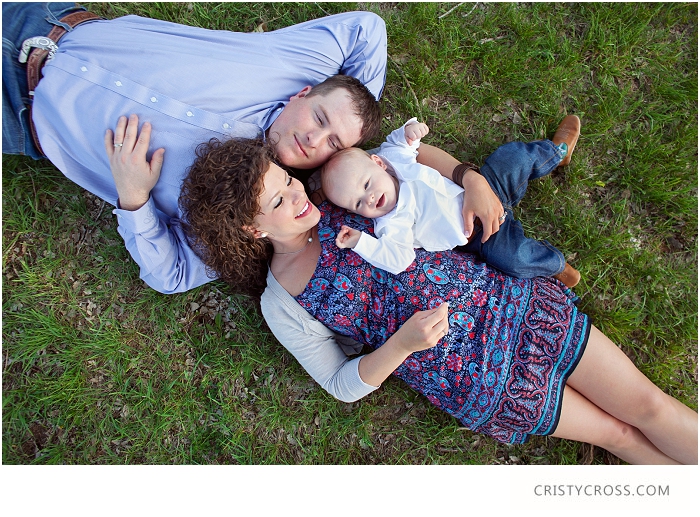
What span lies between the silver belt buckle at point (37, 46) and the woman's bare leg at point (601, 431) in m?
4.16

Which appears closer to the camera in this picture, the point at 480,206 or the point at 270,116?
the point at 480,206

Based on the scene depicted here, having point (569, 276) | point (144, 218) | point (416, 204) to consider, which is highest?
point (416, 204)

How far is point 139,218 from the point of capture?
3.06 meters

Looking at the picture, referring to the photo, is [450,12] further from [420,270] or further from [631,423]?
[631,423]

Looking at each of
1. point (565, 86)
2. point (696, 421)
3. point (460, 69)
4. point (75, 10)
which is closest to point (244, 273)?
point (75, 10)

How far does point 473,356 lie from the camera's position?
3119 mm

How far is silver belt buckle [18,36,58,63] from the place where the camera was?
3.03 meters

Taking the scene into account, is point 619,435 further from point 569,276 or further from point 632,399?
point 569,276

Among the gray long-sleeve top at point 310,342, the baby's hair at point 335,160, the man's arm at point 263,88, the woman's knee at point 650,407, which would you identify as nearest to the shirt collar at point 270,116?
the man's arm at point 263,88

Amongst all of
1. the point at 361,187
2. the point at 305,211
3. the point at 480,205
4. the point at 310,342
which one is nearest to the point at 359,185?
the point at 361,187

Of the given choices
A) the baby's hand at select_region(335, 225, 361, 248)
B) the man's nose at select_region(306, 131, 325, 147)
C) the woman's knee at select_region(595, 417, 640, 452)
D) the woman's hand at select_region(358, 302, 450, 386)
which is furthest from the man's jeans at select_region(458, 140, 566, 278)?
the man's nose at select_region(306, 131, 325, 147)

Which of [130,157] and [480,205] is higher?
[480,205]

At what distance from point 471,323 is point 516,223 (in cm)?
89

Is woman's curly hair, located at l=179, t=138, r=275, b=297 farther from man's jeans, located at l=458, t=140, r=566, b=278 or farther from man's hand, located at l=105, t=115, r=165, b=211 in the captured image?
man's jeans, located at l=458, t=140, r=566, b=278
